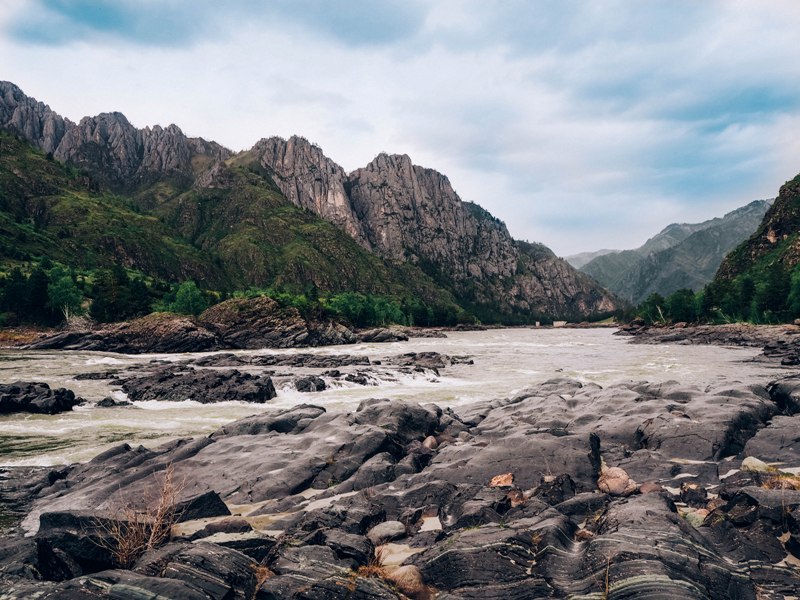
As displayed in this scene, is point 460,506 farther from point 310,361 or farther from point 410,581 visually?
point 310,361

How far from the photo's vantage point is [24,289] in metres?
117

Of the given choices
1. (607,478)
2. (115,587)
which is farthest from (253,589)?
(607,478)

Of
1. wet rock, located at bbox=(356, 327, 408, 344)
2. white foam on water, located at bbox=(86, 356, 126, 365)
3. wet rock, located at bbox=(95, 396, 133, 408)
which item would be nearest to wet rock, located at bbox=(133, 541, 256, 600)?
wet rock, located at bbox=(95, 396, 133, 408)

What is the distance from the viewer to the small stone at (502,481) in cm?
1520

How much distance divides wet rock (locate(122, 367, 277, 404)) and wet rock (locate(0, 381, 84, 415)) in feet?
20.0

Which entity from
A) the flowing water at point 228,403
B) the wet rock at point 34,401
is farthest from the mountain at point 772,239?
the wet rock at point 34,401

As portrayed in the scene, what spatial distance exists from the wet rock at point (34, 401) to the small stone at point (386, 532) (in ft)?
115

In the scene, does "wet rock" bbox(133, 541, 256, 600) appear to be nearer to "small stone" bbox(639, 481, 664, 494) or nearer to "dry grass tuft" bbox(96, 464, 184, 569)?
"dry grass tuft" bbox(96, 464, 184, 569)

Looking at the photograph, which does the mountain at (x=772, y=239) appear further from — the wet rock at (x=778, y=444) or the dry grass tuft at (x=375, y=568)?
the dry grass tuft at (x=375, y=568)

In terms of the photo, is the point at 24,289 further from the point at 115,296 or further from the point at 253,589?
the point at 253,589

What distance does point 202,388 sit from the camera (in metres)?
44.7

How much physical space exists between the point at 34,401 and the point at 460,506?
1499 inches

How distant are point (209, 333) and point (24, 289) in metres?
53.1

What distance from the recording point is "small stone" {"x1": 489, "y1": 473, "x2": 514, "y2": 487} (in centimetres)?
1520
